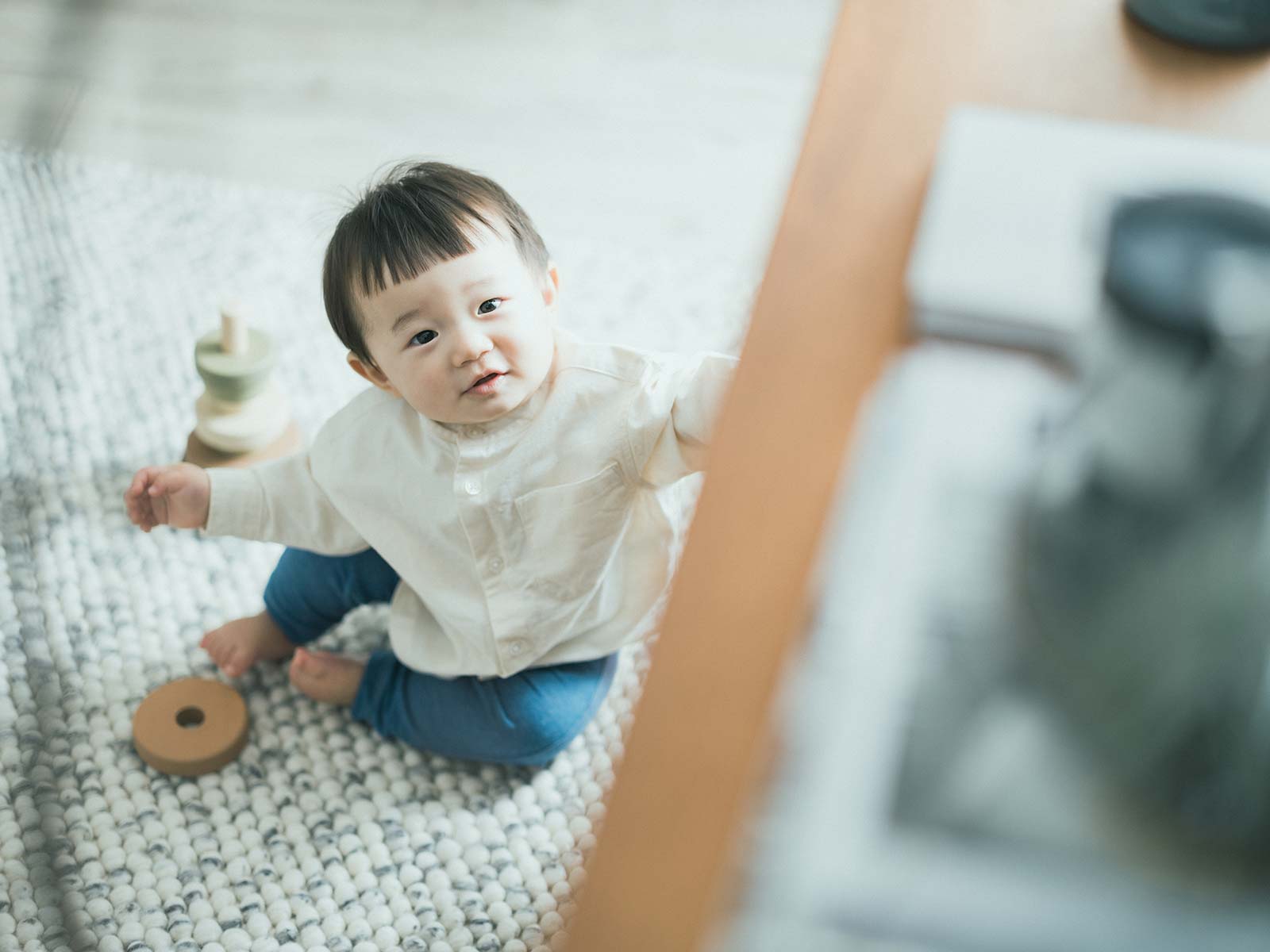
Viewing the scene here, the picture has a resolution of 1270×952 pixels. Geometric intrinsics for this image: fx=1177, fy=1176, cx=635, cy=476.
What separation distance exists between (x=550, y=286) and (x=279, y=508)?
0.28 meters

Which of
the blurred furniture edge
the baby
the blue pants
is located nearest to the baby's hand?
the baby

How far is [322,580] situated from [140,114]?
0.88 meters

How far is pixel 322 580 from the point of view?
99cm

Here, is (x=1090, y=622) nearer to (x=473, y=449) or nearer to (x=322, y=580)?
(x=473, y=449)

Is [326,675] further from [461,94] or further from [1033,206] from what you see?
[461,94]

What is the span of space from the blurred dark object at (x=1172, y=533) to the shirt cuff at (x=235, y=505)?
2.27 ft

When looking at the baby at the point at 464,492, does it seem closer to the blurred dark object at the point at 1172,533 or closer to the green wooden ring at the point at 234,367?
the green wooden ring at the point at 234,367

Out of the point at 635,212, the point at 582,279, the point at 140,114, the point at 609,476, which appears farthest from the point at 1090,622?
the point at 140,114

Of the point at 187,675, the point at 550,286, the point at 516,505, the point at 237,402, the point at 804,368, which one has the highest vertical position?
the point at 804,368

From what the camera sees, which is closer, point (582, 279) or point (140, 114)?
point (582, 279)

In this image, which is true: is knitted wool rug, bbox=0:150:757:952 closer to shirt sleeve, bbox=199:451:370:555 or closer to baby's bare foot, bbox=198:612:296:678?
baby's bare foot, bbox=198:612:296:678

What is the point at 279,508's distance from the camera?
0.93 metres

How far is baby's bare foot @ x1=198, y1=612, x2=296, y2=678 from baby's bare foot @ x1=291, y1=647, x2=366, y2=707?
3 centimetres

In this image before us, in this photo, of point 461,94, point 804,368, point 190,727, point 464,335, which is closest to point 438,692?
point 190,727
